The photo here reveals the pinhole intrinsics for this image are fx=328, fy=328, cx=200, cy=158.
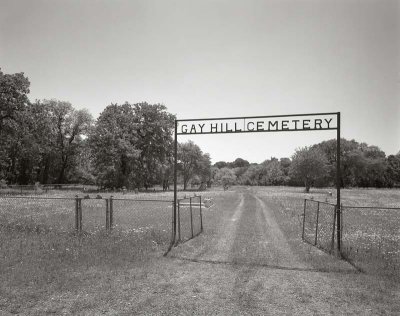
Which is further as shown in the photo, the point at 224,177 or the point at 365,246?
the point at 224,177

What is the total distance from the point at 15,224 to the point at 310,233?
1346 centimetres

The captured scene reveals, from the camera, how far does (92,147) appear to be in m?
54.2

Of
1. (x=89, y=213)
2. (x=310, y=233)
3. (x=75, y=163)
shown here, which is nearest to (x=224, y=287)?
(x=310, y=233)

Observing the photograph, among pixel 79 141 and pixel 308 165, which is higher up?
pixel 79 141

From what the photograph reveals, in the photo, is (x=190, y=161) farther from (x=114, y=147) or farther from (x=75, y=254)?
(x=75, y=254)

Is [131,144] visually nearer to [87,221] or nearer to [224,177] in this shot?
[87,221]

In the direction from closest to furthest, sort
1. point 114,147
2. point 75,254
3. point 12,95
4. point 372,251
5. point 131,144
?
point 75,254, point 372,251, point 12,95, point 114,147, point 131,144

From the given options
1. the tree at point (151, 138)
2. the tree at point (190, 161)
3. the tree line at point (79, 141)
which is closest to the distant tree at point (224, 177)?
the tree at point (190, 161)

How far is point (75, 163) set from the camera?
7300 cm

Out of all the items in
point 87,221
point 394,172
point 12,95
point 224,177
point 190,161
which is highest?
point 12,95

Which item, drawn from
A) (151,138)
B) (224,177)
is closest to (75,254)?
(151,138)

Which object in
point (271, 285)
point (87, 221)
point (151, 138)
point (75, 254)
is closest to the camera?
point (271, 285)

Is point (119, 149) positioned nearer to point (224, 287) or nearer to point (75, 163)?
point (75, 163)

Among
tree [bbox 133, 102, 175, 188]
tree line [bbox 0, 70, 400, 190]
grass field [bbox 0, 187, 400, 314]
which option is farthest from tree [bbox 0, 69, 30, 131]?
grass field [bbox 0, 187, 400, 314]
